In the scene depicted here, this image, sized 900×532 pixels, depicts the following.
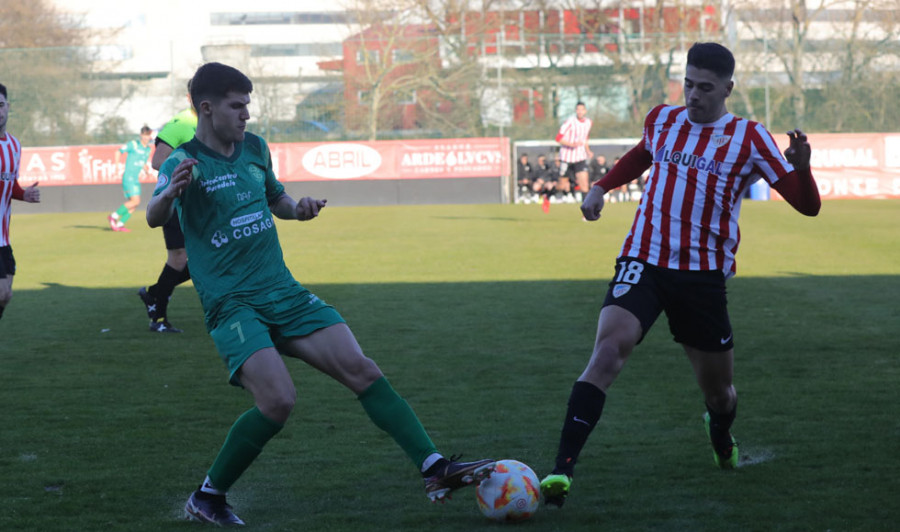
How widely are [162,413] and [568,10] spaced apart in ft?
117

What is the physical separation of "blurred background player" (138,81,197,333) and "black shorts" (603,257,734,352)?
162 inches

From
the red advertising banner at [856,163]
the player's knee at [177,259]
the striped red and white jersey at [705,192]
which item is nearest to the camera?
the striped red and white jersey at [705,192]

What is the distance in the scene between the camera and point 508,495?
4219 mm

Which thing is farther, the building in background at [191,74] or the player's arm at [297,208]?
the building in background at [191,74]

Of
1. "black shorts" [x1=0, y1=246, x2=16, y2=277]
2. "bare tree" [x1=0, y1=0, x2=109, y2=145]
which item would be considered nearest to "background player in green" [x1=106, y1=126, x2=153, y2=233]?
"bare tree" [x1=0, y1=0, x2=109, y2=145]

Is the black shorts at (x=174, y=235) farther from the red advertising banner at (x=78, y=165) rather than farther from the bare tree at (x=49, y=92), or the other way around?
the bare tree at (x=49, y=92)

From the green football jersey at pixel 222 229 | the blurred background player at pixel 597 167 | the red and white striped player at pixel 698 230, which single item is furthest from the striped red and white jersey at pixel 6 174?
the blurred background player at pixel 597 167

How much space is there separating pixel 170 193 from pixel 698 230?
7.39 feet

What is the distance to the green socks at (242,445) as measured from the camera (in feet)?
13.9

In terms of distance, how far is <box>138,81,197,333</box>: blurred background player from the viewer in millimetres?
7953

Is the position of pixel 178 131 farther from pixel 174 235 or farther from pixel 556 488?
pixel 556 488

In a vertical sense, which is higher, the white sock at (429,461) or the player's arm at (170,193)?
the player's arm at (170,193)

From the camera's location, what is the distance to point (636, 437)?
18.5 feet

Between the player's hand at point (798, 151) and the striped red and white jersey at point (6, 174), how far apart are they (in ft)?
17.4
